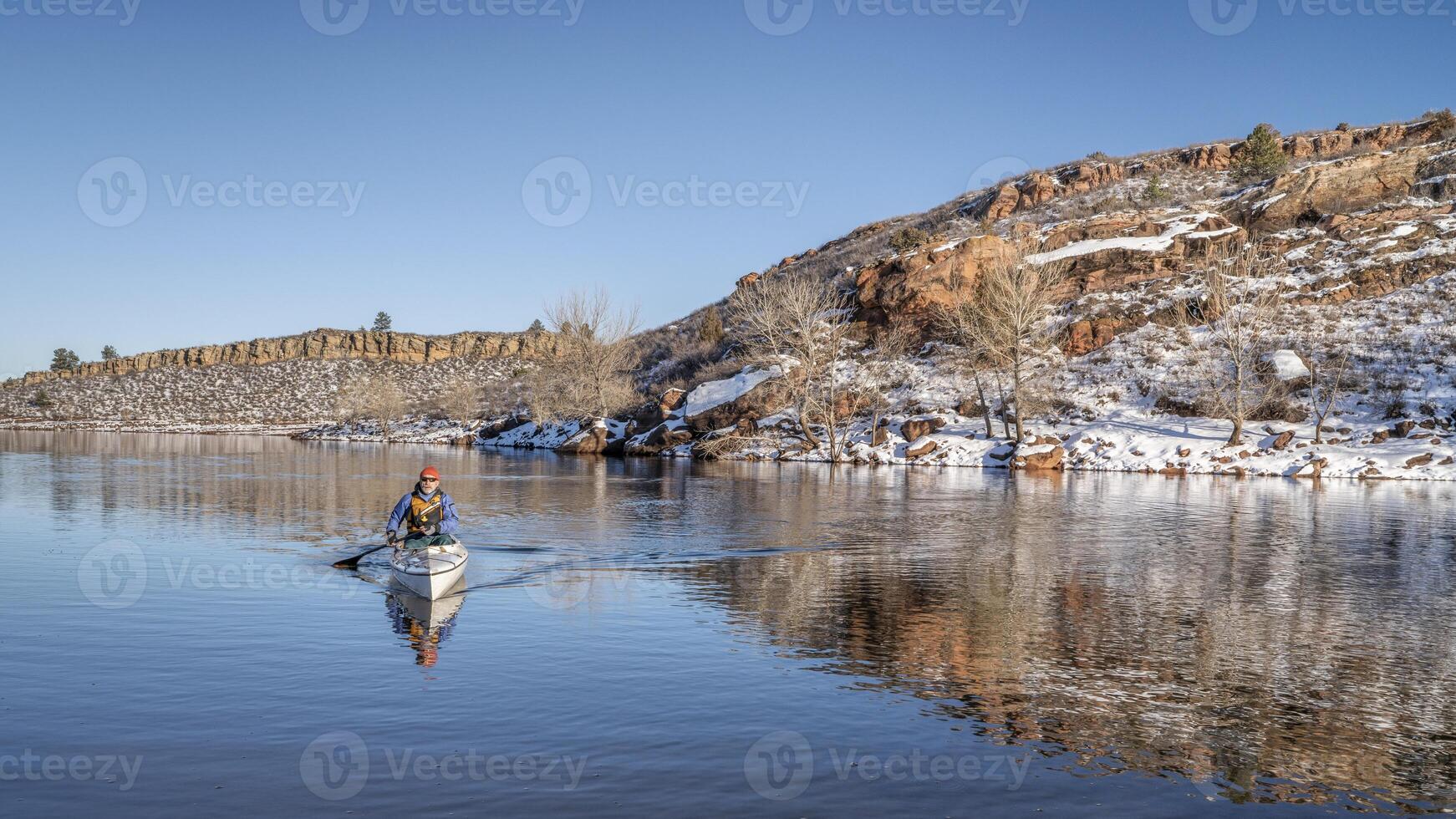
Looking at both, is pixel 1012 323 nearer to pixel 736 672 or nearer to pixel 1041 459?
pixel 1041 459

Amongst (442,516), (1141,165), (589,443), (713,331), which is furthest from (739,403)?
(1141,165)

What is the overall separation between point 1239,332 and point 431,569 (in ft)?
144

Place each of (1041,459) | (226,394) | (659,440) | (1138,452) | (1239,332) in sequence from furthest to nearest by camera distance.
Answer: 1. (226,394)
2. (659,440)
3. (1041,459)
4. (1138,452)
5. (1239,332)

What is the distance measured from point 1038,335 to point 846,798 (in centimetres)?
6175

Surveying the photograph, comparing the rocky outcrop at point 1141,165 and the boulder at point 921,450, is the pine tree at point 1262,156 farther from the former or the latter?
the boulder at point 921,450

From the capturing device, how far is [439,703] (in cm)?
1044

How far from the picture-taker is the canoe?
54.6 feet

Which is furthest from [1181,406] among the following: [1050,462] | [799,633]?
[799,633]

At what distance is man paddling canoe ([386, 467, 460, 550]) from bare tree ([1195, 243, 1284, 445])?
132 ft

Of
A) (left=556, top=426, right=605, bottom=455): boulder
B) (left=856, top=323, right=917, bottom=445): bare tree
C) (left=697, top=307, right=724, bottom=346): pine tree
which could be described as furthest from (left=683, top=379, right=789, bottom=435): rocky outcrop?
(left=697, top=307, right=724, bottom=346): pine tree

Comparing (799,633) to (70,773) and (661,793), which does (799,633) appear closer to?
(661,793)

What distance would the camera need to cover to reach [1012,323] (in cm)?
5350

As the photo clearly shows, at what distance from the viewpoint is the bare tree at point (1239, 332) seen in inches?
1945

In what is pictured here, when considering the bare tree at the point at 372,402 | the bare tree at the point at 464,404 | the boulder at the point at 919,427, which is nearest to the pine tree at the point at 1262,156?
the boulder at the point at 919,427
